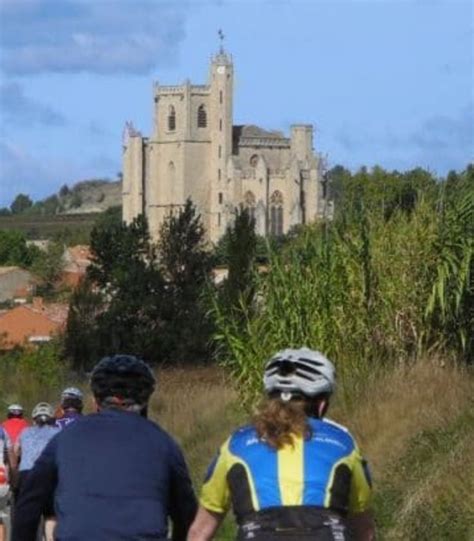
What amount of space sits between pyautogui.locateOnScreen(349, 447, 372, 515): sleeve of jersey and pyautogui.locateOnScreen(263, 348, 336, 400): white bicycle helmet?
0.82ft

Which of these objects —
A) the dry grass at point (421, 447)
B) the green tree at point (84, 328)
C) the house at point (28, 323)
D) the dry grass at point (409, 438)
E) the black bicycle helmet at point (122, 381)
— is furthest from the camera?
the house at point (28, 323)

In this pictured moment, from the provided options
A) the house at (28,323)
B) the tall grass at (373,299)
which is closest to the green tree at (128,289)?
the house at (28,323)

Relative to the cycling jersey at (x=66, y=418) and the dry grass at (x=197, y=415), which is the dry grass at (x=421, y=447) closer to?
the dry grass at (x=197, y=415)

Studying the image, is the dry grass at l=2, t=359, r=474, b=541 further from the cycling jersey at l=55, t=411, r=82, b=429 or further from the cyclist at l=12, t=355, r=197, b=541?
the cyclist at l=12, t=355, r=197, b=541

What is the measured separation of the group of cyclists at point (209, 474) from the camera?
6.46 metres

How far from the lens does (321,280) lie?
2325 cm

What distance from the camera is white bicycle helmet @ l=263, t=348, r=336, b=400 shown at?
6.58 meters

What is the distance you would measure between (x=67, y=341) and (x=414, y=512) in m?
59.6

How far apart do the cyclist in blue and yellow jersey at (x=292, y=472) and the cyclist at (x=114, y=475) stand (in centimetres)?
22

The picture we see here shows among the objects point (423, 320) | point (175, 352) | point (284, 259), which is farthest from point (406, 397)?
point (175, 352)

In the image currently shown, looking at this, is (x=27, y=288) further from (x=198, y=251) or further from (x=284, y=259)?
(x=284, y=259)

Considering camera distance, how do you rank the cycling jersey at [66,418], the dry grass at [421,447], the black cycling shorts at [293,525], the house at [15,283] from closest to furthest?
the black cycling shorts at [293,525]
the cycling jersey at [66,418]
the dry grass at [421,447]
the house at [15,283]

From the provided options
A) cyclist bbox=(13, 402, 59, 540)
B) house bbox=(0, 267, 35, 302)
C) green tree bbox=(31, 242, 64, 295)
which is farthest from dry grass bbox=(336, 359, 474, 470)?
house bbox=(0, 267, 35, 302)

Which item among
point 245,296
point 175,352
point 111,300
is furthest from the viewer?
point 111,300
